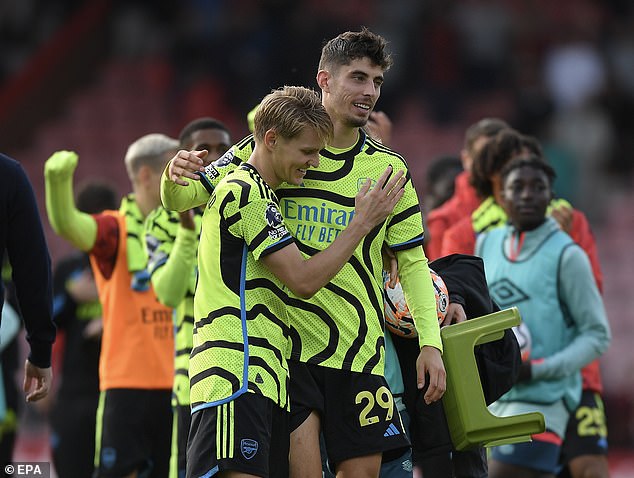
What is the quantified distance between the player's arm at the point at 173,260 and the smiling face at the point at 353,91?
1.17 meters

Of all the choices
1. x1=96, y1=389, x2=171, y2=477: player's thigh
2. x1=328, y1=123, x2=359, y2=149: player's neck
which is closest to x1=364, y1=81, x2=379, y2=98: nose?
x1=328, y1=123, x2=359, y2=149: player's neck

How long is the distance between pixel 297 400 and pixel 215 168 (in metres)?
0.97

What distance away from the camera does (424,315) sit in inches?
207

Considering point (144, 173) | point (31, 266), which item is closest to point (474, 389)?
point (31, 266)

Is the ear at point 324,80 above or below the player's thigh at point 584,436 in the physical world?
above

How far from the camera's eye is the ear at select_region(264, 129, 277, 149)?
16.4 ft

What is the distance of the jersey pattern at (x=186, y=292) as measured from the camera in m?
6.58

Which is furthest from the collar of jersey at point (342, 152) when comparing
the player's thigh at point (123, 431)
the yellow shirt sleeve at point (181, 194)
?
the player's thigh at point (123, 431)

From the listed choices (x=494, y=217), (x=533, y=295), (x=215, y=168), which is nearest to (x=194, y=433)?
(x=215, y=168)

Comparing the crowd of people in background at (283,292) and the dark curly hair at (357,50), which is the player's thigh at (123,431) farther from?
the dark curly hair at (357,50)

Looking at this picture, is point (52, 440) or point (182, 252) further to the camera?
point (52, 440)

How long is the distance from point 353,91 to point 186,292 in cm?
170

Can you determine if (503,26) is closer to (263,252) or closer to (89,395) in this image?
(89,395)

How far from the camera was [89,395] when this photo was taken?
8.21 metres
